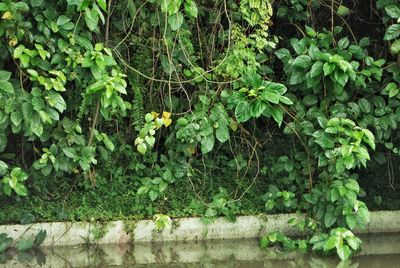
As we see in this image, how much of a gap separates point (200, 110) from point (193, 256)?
4.07 ft

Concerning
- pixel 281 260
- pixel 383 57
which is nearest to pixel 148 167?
pixel 281 260

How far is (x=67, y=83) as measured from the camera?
5055mm

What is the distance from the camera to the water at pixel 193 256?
4812mm

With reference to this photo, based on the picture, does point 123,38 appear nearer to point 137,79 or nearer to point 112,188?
point 137,79

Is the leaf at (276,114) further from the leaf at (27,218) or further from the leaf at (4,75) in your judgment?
the leaf at (27,218)

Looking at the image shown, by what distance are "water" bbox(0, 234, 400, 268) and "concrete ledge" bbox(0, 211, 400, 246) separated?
7 centimetres

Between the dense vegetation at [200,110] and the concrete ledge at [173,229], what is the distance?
93 millimetres

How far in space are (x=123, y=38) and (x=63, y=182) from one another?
56.4 inches

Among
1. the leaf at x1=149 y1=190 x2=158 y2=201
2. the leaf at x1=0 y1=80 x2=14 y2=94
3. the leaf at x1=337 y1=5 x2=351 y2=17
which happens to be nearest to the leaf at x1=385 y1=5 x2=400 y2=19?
the leaf at x1=337 y1=5 x2=351 y2=17

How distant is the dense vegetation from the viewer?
15.0 feet

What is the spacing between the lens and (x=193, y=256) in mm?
5035

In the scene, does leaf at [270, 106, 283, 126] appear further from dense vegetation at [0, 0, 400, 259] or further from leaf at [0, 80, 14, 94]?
leaf at [0, 80, 14, 94]

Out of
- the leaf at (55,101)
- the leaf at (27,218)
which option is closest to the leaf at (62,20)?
the leaf at (55,101)

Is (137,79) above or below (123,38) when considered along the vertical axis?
below
